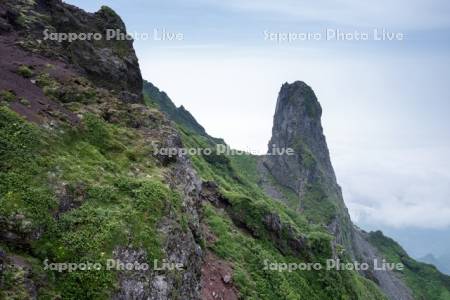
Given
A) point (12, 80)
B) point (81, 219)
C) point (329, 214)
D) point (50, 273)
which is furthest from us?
point (329, 214)

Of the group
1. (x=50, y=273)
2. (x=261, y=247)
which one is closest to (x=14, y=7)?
(x=50, y=273)

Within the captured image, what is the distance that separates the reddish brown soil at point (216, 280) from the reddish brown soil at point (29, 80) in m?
13.7

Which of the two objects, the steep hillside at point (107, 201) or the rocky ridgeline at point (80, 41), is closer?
the steep hillside at point (107, 201)

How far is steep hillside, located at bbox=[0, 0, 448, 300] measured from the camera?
19.1 m

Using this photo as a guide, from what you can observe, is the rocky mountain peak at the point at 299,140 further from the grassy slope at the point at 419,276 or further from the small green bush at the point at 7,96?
the small green bush at the point at 7,96

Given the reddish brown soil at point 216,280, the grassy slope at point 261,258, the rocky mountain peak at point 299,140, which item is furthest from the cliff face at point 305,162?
the reddish brown soil at point 216,280

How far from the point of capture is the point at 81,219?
68.2 feet

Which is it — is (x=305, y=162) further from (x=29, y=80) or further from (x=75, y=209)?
(x=75, y=209)

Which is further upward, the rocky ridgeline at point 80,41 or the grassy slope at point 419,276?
the rocky ridgeline at point 80,41

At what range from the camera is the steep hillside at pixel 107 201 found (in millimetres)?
19109

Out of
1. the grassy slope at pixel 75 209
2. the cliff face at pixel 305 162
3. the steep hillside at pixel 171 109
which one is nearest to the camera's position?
the grassy slope at pixel 75 209

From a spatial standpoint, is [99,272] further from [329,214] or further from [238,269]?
[329,214]

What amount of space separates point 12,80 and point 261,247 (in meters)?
24.8

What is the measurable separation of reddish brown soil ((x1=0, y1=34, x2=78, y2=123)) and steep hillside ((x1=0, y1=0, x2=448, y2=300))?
0.11 meters
